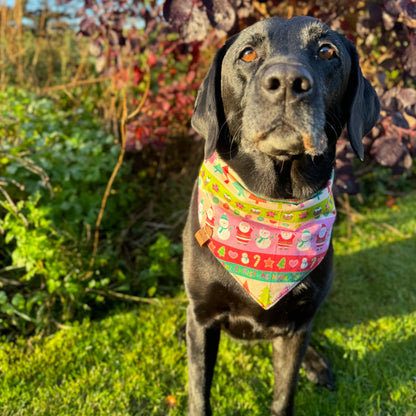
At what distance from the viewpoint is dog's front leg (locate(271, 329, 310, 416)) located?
1849mm

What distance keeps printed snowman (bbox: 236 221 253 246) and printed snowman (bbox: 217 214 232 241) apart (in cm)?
5

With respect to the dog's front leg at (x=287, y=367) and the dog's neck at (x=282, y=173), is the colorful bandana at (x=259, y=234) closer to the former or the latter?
the dog's neck at (x=282, y=173)

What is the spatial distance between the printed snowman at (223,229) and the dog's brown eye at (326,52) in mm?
797

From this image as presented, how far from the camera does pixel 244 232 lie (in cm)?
173

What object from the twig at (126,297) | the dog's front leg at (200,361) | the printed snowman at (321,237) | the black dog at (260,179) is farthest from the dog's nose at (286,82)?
the twig at (126,297)

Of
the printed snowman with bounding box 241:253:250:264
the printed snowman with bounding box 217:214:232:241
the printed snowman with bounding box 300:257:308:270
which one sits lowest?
the printed snowman with bounding box 300:257:308:270

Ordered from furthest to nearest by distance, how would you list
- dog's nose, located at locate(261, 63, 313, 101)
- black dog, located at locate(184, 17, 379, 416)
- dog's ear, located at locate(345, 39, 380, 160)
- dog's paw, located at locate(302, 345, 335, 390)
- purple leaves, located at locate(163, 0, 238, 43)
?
dog's paw, located at locate(302, 345, 335, 390) < purple leaves, located at locate(163, 0, 238, 43) < dog's ear, located at locate(345, 39, 380, 160) < black dog, located at locate(184, 17, 379, 416) < dog's nose, located at locate(261, 63, 313, 101)

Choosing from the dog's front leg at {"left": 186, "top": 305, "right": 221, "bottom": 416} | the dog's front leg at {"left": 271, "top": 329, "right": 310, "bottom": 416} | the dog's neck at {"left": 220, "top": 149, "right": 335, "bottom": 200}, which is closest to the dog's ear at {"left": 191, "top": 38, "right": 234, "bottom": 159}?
the dog's neck at {"left": 220, "top": 149, "right": 335, "bottom": 200}

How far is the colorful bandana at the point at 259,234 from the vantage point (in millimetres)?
1695

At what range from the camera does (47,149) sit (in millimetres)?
2646

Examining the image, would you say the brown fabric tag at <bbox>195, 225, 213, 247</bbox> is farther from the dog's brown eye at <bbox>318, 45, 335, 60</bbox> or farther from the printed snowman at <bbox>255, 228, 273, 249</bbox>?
the dog's brown eye at <bbox>318, 45, 335, 60</bbox>

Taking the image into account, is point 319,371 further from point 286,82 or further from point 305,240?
point 286,82

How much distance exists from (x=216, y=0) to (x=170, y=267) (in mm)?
1898


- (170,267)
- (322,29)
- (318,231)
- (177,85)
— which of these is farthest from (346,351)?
(177,85)
